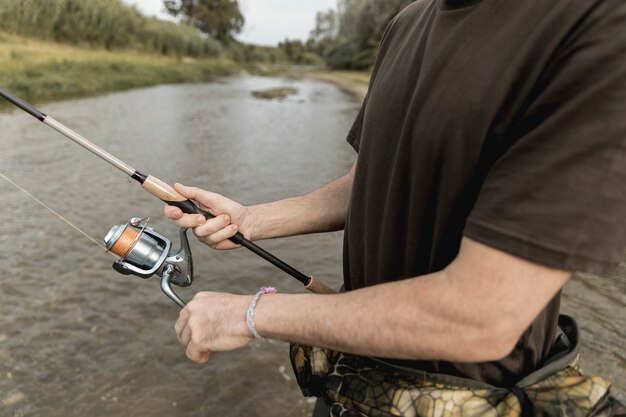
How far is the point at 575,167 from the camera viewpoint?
0.93m

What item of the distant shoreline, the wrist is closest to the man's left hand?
the wrist

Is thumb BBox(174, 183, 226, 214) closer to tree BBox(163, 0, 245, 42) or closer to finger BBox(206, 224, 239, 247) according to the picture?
finger BBox(206, 224, 239, 247)

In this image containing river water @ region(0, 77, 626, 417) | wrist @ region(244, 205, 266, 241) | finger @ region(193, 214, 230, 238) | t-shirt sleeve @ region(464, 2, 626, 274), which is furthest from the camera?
river water @ region(0, 77, 626, 417)

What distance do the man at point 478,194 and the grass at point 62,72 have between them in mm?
13810

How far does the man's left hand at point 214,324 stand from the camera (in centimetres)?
134

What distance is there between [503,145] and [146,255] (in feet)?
4.81

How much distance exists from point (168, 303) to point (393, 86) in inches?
140

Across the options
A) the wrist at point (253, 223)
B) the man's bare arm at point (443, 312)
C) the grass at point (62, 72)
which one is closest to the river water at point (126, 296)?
the wrist at point (253, 223)

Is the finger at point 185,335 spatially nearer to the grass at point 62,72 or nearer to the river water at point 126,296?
the river water at point 126,296

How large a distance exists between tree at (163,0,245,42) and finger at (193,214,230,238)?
6314 centimetres

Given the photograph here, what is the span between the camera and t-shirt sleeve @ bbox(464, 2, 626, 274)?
91 cm

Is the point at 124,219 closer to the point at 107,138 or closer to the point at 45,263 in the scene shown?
the point at 45,263

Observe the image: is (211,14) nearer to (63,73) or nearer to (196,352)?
(63,73)

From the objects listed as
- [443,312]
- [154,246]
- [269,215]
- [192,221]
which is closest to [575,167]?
[443,312]
